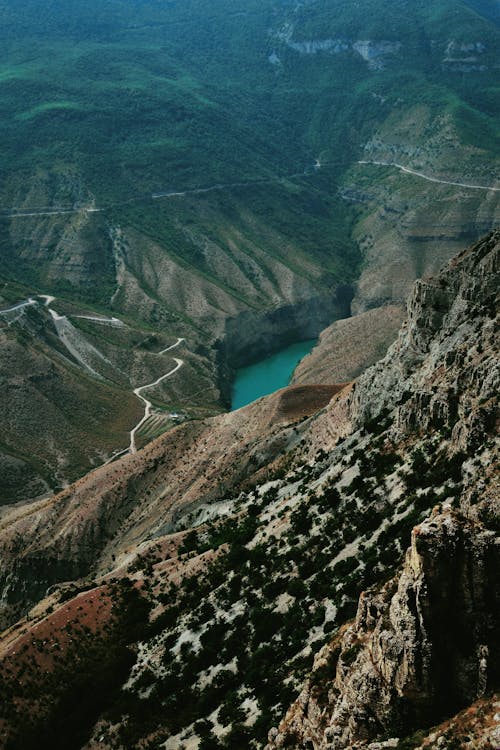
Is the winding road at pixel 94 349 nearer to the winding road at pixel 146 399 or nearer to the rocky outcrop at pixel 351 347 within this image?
the winding road at pixel 146 399

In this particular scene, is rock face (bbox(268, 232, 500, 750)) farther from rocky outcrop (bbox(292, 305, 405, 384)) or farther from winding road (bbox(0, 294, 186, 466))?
rocky outcrop (bbox(292, 305, 405, 384))

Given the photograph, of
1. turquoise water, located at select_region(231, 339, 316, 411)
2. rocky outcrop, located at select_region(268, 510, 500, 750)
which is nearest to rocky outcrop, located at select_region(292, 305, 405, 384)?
turquoise water, located at select_region(231, 339, 316, 411)

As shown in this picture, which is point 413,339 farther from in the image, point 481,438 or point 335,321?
point 335,321

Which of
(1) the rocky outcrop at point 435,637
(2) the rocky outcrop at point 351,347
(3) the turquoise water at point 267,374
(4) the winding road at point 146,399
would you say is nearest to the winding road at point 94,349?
(4) the winding road at point 146,399

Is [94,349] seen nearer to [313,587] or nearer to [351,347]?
[351,347]

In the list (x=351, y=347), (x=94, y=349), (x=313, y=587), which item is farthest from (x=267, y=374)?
(x=313, y=587)

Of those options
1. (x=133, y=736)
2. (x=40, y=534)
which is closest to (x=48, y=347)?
(x=40, y=534)
